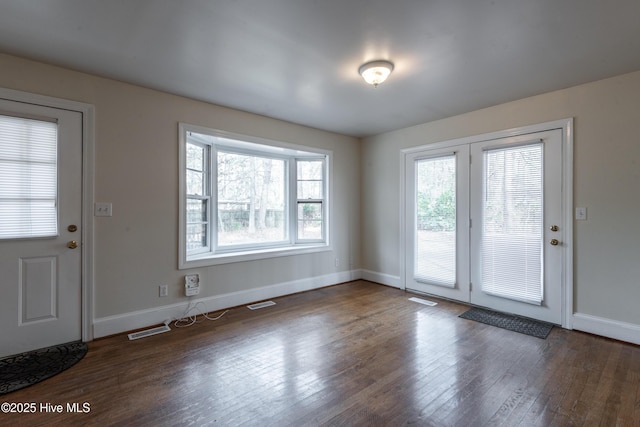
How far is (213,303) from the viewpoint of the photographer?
3.63 m

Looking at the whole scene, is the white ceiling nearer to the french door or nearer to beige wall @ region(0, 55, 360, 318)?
beige wall @ region(0, 55, 360, 318)

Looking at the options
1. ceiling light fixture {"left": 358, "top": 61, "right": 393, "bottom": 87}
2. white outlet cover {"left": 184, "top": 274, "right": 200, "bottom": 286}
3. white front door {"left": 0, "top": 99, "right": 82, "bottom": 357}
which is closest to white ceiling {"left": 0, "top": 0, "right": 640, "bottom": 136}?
ceiling light fixture {"left": 358, "top": 61, "right": 393, "bottom": 87}

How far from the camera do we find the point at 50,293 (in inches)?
106

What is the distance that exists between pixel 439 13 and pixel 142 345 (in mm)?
3541

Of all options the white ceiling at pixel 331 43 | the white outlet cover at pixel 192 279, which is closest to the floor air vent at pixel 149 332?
the white outlet cover at pixel 192 279

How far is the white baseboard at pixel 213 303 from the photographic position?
295cm

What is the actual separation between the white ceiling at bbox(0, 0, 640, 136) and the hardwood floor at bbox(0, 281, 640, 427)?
250 cm

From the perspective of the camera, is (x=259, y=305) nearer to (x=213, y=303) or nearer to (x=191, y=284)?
(x=213, y=303)

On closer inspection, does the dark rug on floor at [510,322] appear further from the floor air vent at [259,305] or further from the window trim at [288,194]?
the floor air vent at [259,305]

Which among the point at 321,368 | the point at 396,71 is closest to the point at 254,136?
the point at 396,71

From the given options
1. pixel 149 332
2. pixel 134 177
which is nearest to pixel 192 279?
pixel 149 332

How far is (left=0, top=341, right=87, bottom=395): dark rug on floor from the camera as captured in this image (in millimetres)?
2139

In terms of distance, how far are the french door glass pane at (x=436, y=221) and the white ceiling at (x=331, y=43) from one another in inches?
43.3

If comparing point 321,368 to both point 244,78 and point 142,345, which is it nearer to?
point 142,345
